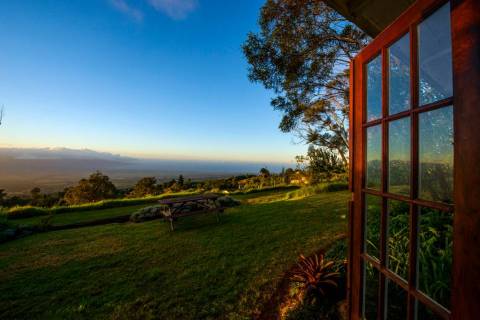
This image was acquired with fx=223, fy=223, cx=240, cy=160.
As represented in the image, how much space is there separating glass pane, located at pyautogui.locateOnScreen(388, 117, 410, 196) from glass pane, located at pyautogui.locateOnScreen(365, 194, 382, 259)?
22 cm

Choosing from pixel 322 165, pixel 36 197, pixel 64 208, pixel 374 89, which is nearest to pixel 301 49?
pixel 374 89

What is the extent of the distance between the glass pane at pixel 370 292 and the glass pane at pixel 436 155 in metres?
0.83

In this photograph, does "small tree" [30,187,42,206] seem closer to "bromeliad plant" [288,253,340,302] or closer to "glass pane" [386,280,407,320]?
"bromeliad plant" [288,253,340,302]

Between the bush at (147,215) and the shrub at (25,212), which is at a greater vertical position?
the bush at (147,215)

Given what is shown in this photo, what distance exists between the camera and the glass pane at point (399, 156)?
1.38m

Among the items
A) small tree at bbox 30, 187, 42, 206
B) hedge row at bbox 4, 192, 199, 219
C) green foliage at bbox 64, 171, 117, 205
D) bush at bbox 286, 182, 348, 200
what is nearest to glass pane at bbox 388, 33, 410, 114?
bush at bbox 286, 182, 348, 200

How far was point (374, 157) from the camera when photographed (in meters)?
1.68

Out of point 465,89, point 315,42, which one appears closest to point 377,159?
point 465,89

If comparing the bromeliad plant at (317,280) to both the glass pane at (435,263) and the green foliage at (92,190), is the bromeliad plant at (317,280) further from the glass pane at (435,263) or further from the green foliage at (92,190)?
the green foliage at (92,190)

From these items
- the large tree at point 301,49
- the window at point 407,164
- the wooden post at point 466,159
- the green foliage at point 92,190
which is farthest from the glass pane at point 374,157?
the green foliage at point 92,190

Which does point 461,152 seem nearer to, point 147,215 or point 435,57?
point 435,57

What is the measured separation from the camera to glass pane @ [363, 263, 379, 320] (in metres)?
1.68

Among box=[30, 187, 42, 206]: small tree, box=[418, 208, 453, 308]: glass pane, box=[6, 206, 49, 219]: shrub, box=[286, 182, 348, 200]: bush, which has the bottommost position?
box=[30, 187, 42, 206]: small tree

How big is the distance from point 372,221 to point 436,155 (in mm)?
813
